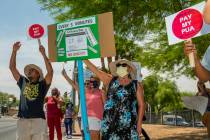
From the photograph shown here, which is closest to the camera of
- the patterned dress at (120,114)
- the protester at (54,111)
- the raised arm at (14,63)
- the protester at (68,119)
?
the patterned dress at (120,114)

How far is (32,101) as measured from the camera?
7.50m

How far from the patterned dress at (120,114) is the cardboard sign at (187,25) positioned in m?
0.87

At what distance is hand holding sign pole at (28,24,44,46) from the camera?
24.0 ft

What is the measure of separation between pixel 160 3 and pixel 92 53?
8918mm

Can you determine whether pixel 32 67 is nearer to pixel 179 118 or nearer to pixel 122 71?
pixel 122 71

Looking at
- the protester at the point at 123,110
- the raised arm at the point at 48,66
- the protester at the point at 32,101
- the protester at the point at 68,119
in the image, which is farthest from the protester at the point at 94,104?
the protester at the point at 68,119

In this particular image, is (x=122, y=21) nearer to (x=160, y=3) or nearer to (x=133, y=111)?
(x=160, y=3)

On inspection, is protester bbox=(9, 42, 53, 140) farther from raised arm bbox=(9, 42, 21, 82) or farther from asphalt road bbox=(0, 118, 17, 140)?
asphalt road bbox=(0, 118, 17, 140)

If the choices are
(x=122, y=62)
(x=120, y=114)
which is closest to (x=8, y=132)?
(x=122, y=62)

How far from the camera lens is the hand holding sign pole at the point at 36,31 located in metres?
7.30

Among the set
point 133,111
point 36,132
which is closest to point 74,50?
point 133,111

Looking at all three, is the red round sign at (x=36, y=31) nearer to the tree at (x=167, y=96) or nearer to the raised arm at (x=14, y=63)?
the raised arm at (x=14, y=63)

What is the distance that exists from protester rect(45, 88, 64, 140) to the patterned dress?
660 cm

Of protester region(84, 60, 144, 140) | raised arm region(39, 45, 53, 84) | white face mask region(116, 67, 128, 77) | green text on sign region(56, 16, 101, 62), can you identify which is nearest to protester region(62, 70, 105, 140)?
raised arm region(39, 45, 53, 84)
